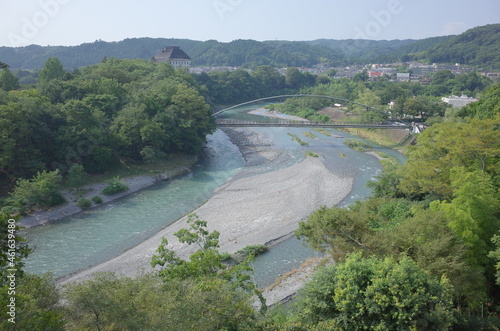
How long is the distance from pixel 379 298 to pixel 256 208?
14956 mm

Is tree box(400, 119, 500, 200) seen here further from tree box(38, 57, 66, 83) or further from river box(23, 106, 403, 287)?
tree box(38, 57, 66, 83)

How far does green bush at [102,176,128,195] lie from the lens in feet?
83.4

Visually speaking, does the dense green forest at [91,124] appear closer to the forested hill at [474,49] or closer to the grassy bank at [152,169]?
the grassy bank at [152,169]

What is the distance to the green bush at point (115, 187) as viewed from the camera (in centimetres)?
2543

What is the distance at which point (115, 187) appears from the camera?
84.3 ft

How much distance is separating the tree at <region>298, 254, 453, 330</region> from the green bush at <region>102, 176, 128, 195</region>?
19.6m

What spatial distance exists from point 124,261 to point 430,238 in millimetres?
13047

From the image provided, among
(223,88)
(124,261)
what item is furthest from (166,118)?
(223,88)

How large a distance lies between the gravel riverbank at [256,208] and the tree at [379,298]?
16.3 ft

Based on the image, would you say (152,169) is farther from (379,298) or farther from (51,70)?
(379,298)

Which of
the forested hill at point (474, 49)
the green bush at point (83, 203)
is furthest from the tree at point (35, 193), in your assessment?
the forested hill at point (474, 49)

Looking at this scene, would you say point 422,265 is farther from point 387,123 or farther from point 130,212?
point 387,123

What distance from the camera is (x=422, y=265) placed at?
10.3 m
